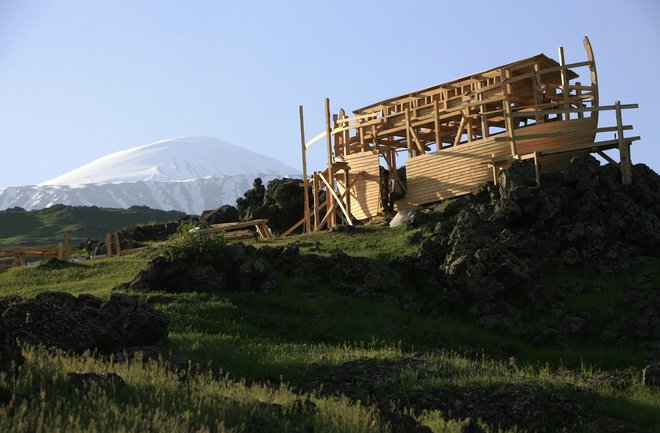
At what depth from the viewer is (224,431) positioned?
46.7 feet

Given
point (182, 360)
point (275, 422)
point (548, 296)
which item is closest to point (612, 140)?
point (548, 296)

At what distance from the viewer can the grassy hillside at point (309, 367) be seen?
53.4 ft

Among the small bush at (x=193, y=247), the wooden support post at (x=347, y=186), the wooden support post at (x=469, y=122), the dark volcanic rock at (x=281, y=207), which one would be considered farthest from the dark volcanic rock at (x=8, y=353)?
the dark volcanic rock at (x=281, y=207)

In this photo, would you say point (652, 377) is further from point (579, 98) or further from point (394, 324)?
point (579, 98)

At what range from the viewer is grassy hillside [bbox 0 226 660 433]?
53.4ft

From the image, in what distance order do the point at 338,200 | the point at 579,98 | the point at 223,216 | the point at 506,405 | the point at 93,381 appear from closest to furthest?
the point at 93,381, the point at 506,405, the point at 579,98, the point at 338,200, the point at 223,216

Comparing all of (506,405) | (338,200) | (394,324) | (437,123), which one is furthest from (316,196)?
(506,405)

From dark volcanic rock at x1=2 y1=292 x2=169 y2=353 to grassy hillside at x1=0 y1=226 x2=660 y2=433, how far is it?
1016mm

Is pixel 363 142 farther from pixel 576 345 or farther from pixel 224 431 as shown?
pixel 224 431

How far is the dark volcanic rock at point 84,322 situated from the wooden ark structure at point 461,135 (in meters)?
24.1

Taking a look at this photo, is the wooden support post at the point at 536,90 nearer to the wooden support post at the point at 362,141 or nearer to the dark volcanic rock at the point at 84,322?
the wooden support post at the point at 362,141

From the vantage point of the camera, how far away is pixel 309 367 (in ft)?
83.8

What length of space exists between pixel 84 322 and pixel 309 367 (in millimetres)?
6812

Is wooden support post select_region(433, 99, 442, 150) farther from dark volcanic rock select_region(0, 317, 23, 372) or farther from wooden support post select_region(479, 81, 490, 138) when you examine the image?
dark volcanic rock select_region(0, 317, 23, 372)
